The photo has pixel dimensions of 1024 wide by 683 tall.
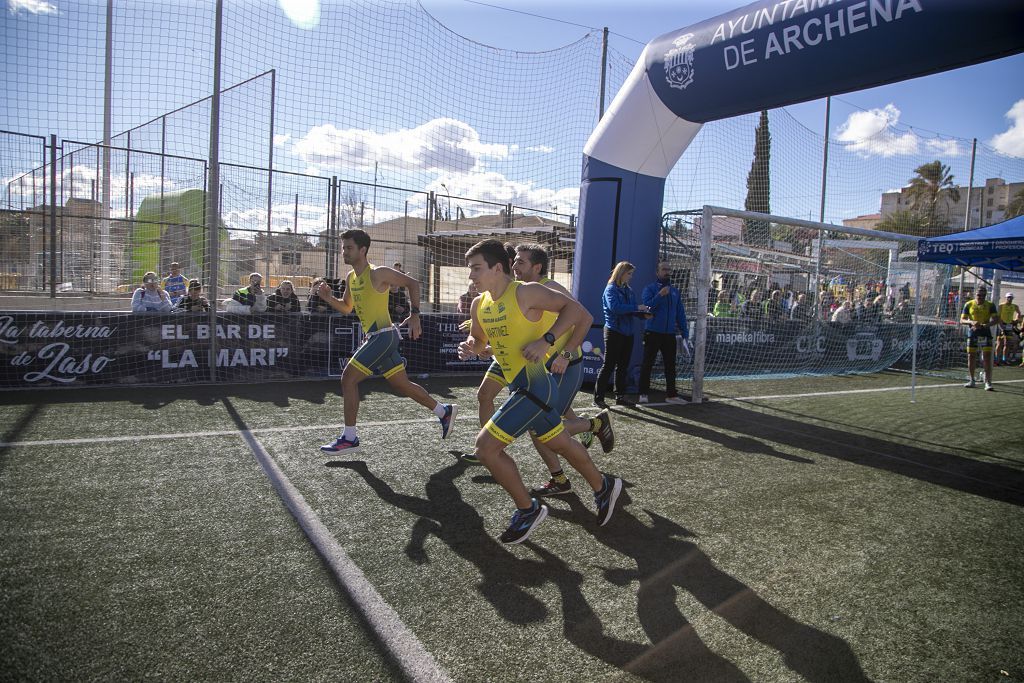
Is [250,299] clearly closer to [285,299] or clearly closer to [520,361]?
[285,299]

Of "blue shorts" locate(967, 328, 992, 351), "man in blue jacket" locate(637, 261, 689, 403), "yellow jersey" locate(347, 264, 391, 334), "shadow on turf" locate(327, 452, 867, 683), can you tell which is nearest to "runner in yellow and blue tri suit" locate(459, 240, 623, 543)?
"shadow on turf" locate(327, 452, 867, 683)

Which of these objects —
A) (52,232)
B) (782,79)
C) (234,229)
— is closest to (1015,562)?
(782,79)

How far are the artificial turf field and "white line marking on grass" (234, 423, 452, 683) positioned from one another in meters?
Result: 0.01

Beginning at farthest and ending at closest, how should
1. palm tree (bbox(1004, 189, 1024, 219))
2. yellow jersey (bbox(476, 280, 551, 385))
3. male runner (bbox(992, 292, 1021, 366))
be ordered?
1. palm tree (bbox(1004, 189, 1024, 219))
2. male runner (bbox(992, 292, 1021, 366))
3. yellow jersey (bbox(476, 280, 551, 385))

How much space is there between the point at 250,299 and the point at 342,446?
5256mm

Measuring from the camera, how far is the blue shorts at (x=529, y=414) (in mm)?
3602

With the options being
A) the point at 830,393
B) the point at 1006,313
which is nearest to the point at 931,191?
the point at 1006,313

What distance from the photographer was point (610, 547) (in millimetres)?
3709

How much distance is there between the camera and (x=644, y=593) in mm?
3148

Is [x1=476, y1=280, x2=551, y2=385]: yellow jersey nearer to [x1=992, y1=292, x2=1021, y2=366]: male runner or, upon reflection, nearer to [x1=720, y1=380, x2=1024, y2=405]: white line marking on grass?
[x1=720, y1=380, x2=1024, y2=405]: white line marking on grass

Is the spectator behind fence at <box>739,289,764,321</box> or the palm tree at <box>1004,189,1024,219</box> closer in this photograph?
the spectator behind fence at <box>739,289,764,321</box>

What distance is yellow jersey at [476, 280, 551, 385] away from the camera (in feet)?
12.1

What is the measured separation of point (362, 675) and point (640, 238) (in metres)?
7.42

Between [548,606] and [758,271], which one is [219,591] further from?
[758,271]
